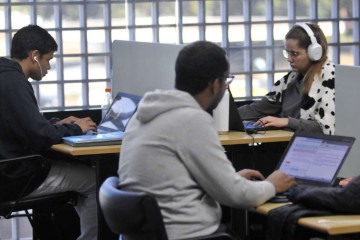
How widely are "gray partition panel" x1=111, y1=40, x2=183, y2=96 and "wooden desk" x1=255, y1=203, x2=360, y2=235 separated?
1972mm

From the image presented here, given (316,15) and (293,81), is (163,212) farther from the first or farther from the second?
(316,15)

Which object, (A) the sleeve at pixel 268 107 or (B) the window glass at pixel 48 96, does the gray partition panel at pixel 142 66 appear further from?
(B) the window glass at pixel 48 96

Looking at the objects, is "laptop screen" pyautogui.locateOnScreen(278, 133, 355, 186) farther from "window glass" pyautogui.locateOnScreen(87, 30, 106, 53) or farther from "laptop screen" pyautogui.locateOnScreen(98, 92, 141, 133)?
"window glass" pyautogui.locateOnScreen(87, 30, 106, 53)

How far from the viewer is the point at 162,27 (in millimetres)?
5785

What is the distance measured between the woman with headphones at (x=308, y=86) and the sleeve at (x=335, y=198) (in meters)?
1.51

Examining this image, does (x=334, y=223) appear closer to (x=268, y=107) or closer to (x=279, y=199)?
(x=279, y=199)

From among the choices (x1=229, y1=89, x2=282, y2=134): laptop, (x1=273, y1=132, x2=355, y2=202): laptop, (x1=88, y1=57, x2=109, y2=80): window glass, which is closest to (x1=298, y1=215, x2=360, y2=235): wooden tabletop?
(x1=273, y1=132, x2=355, y2=202): laptop

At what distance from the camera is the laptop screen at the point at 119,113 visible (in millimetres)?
4691

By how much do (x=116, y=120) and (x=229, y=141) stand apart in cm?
70

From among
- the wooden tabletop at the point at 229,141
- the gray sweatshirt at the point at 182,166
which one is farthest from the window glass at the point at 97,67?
the gray sweatshirt at the point at 182,166

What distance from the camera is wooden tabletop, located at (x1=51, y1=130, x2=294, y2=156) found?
14.2 ft

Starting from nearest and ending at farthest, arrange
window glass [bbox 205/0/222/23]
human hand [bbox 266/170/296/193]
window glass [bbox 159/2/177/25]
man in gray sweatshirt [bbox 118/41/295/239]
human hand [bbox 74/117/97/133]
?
man in gray sweatshirt [bbox 118/41/295/239]
human hand [bbox 266/170/296/193]
human hand [bbox 74/117/97/133]
window glass [bbox 159/2/177/25]
window glass [bbox 205/0/222/23]

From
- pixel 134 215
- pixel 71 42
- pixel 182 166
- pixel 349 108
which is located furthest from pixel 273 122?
pixel 134 215

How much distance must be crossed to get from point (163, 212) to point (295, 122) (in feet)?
5.97
